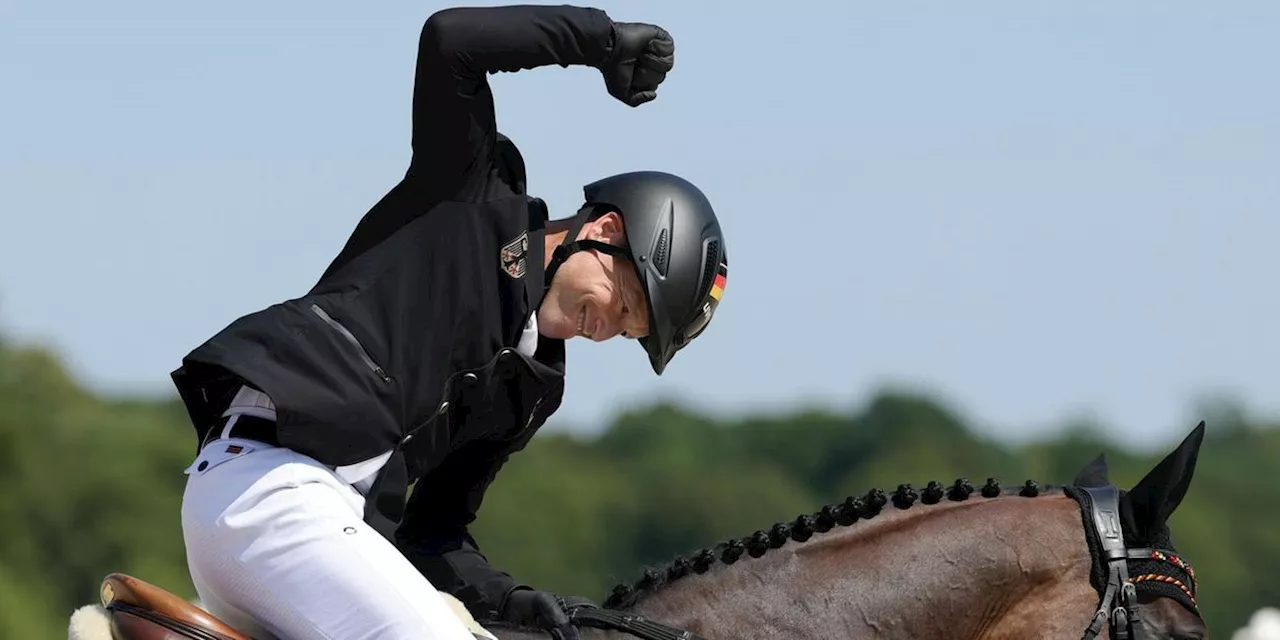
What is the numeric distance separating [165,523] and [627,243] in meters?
59.5

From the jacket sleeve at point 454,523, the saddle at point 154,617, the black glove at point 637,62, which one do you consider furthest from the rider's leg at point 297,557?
the black glove at point 637,62

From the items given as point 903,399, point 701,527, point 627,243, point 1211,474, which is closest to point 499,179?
point 627,243

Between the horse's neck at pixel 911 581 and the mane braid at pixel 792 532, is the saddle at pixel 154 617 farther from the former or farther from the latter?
the horse's neck at pixel 911 581

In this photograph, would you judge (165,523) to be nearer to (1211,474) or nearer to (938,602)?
(1211,474)

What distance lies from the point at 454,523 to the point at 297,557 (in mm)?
1413

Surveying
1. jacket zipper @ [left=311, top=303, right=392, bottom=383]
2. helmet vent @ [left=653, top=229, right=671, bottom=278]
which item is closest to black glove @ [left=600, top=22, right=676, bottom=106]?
helmet vent @ [left=653, top=229, right=671, bottom=278]

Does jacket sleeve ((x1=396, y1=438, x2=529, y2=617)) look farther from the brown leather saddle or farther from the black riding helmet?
the brown leather saddle

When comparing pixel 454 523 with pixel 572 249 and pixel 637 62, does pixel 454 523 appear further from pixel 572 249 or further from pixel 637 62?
pixel 637 62

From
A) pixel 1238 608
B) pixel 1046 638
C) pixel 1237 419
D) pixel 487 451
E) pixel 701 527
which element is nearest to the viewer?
pixel 1046 638

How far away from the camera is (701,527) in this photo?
79938 millimetres

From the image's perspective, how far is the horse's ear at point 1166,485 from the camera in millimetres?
6973

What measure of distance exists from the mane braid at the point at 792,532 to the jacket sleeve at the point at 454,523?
0.48 meters

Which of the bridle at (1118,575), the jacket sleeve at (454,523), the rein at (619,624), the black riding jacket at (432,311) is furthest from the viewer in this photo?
the jacket sleeve at (454,523)

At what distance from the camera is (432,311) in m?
6.78
